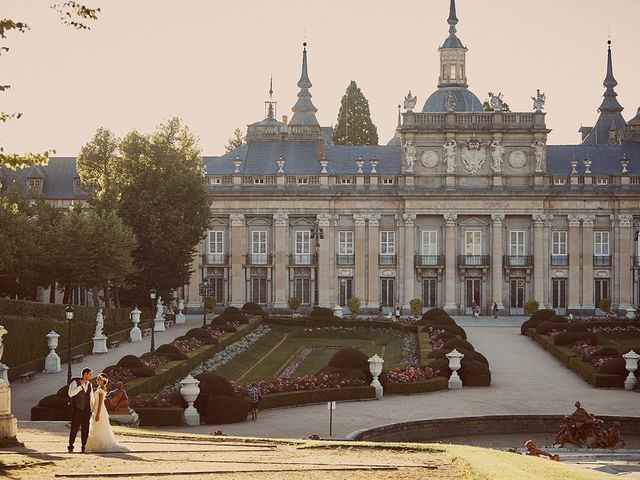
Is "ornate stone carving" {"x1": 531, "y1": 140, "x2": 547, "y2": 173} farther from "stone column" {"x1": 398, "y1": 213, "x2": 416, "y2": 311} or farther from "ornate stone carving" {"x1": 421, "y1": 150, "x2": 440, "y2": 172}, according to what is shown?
"stone column" {"x1": 398, "y1": 213, "x2": 416, "y2": 311}

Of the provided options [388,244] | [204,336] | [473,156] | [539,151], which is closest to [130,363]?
[204,336]

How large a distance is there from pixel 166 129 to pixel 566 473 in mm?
63570

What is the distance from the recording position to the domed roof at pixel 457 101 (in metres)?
96.4

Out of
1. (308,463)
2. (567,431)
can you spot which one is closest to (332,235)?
(567,431)

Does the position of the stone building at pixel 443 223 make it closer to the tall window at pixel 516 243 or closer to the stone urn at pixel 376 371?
the tall window at pixel 516 243

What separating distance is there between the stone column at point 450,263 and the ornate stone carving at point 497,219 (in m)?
2.69

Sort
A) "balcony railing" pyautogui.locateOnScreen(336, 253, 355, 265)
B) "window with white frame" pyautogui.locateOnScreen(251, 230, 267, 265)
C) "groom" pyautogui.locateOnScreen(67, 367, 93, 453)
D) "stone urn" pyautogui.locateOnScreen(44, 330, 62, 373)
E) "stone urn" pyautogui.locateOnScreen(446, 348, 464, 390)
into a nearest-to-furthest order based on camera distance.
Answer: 1. "groom" pyautogui.locateOnScreen(67, 367, 93, 453)
2. "stone urn" pyautogui.locateOnScreen(446, 348, 464, 390)
3. "stone urn" pyautogui.locateOnScreen(44, 330, 62, 373)
4. "balcony railing" pyautogui.locateOnScreen(336, 253, 355, 265)
5. "window with white frame" pyautogui.locateOnScreen(251, 230, 267, 265)

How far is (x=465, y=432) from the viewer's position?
4028cm

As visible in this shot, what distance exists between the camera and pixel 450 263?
93.4 metres

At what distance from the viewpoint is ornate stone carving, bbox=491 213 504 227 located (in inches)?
3676

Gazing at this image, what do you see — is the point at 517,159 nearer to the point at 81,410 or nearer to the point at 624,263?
the point at 624,263

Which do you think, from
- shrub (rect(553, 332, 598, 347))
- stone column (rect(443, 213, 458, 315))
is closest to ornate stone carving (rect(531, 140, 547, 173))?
stone column (rect(443, 213, 458, 315))

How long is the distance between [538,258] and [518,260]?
57.3 inches

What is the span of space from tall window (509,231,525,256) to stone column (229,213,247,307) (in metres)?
19.6
